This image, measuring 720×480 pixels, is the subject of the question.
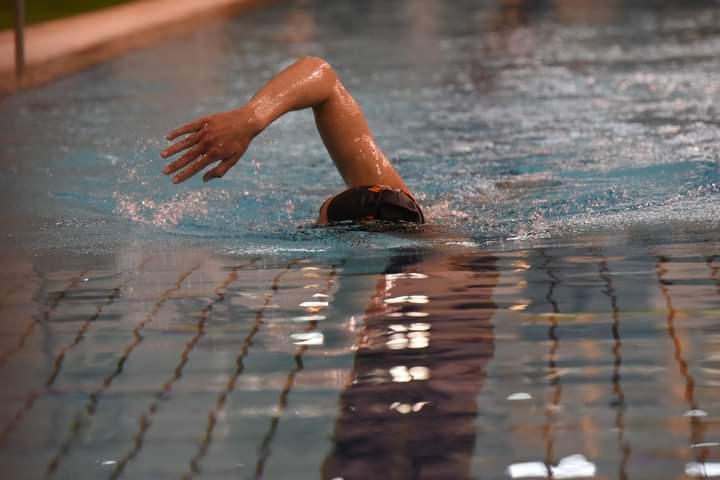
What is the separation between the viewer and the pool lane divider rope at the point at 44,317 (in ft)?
11.8

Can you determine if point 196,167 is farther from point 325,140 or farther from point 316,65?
point 325,140

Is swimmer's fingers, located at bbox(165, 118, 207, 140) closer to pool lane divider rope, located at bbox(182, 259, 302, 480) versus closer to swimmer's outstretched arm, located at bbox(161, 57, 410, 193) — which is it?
swimmer's outstretched arm, located at bbox(161, 57, 410, 193)

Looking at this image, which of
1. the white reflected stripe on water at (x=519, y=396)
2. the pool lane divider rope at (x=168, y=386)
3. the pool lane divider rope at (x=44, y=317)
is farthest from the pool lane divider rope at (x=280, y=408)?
the pool lane divider rope at (x=44, y=317)

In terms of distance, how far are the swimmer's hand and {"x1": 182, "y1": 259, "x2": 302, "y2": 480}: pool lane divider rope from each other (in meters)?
0.42

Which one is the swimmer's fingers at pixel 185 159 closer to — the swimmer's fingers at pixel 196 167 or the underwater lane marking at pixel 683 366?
the swimmer's fingers at pixel 196 167

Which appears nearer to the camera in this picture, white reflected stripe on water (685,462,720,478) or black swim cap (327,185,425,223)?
white reflected stripe on water (685,462,720,478)

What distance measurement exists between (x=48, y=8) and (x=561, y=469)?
16.8 m

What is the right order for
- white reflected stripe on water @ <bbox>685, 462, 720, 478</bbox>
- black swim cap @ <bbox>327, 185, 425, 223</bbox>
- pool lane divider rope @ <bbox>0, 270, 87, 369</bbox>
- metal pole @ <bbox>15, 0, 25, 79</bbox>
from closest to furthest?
white reflected stripe on water @ <bbox>685, 462, 720, 478</bbox> < pool lane divider rope @ <bbox>0, 270, 87, 369</bbox> < black swim cap @ <bbox>327, 185, 425, 223</bbox> < metal pole @ <bbox>15, 0, 25, 79</bbox>

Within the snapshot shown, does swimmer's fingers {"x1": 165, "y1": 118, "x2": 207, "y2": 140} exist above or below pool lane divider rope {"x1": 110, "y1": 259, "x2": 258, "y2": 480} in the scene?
above

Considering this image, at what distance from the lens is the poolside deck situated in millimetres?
11780

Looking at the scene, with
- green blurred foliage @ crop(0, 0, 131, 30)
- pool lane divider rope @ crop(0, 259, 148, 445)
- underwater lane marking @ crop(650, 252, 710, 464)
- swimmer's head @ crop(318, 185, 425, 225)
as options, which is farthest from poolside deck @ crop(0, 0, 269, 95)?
underwater lane marking @ crop(650, 252, 710, 464)

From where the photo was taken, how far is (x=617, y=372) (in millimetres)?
3271

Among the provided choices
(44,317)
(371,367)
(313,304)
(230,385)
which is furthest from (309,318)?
(44,317)

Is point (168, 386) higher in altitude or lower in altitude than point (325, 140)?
lower
